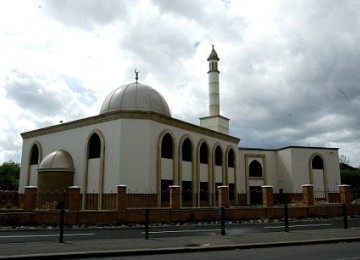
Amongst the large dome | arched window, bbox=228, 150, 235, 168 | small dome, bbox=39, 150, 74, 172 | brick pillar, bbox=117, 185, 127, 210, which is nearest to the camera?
brick pillar, bbox=117, 185, 127, 210

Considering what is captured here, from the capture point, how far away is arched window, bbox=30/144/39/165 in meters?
29.4

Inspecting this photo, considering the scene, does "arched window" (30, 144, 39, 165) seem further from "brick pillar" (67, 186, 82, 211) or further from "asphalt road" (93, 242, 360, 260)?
"asphalt road" (93, 242, 360, 260)

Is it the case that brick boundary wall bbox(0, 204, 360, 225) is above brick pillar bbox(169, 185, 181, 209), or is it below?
below

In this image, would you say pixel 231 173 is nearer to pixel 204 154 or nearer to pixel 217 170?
pixel 217 170

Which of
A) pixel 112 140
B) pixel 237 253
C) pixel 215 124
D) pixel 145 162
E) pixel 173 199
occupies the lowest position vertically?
pixel 237 253

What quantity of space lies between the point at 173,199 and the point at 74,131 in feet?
35.2

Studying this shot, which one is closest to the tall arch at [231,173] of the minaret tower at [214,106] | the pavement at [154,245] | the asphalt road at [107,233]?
the minaret tower at [214,106]

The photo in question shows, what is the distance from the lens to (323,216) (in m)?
22.2

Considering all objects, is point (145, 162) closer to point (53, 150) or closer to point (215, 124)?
point (53, 150)

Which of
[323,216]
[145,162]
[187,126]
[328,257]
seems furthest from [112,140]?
[328,257]

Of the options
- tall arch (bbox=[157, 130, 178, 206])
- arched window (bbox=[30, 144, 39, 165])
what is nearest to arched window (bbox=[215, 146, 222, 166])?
tall arch (bbox=[157, 130, 178, 206])

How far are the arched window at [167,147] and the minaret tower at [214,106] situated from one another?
1031 cm

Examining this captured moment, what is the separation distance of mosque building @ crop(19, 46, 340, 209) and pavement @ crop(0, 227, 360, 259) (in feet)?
38.8

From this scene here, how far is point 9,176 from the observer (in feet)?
183
